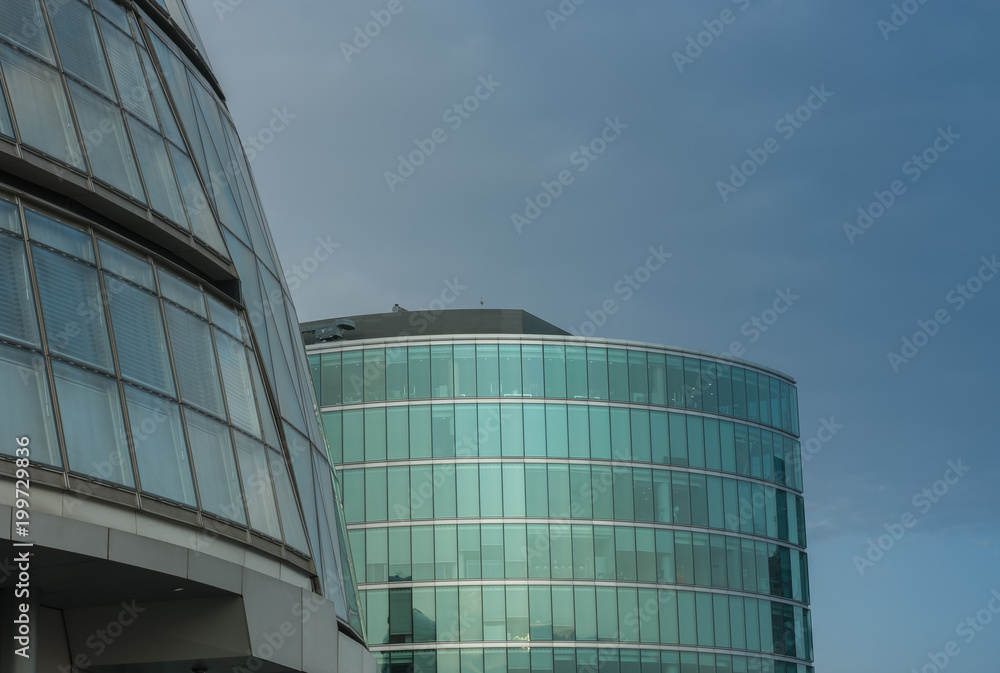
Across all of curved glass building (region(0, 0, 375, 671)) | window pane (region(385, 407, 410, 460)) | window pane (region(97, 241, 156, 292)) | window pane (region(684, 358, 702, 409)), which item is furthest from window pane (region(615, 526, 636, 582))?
window pane (region(97, 241, 156, 292))

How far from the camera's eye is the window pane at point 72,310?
1411cm

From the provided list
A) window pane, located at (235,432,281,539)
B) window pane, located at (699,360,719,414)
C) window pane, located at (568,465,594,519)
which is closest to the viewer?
window pane, located at (235,432,281,539)

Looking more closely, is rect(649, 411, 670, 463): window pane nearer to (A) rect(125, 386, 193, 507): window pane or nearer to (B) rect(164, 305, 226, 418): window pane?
(B) rect(164, 305, 226, 418): window pane

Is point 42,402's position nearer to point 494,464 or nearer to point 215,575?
point 215,575

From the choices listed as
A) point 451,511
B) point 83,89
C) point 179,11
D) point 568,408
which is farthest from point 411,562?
point 83,89

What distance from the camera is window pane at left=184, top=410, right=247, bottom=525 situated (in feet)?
50.7

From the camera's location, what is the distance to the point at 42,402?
44.0ft

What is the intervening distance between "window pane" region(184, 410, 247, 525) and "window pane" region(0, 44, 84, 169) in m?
3.54

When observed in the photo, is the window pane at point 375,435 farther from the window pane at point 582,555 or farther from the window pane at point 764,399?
the window pane at point 764,399

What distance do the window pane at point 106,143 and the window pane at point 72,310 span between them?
5.84ft

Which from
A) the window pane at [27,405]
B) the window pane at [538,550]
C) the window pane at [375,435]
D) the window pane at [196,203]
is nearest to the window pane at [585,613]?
the window pane at [538,550]

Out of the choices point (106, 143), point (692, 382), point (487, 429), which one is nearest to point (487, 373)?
point (487, 429)

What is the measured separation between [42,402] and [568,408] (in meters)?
53.8

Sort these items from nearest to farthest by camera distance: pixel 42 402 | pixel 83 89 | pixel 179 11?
1. pixel 42 402
2. pixel 83 89
3. pixel 179 11
